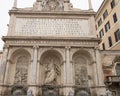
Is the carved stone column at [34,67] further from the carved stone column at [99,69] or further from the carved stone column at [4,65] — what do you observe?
the carved stone column at [99,69]

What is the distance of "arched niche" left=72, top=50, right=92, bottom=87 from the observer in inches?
790

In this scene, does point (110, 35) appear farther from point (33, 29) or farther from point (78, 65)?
point (33, 29)

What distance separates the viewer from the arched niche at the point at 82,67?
20.1 meters

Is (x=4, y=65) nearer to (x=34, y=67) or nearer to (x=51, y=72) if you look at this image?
(x=34, y=67)

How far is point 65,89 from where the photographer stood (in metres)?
18.8

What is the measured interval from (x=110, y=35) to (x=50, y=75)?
12.7 m

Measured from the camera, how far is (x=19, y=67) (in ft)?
68.0

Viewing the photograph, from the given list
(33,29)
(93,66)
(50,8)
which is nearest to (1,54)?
(33,29)

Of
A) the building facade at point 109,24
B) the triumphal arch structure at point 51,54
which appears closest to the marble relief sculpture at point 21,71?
the triumphal arch structure at point 51,54

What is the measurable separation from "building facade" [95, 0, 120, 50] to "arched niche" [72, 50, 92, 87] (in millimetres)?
5873

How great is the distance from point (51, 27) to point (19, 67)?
21.2 ft

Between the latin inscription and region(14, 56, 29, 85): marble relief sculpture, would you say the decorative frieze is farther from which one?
region(14, 56, 29, 85): marble relief sculpture

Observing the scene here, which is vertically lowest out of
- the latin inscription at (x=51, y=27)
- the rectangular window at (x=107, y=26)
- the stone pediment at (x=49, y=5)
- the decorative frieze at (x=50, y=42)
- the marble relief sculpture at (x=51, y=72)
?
the marble relief sculpture at (x=51, y=72)

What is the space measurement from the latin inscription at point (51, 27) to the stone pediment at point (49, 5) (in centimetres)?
195
